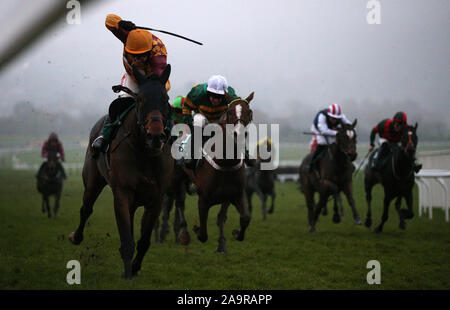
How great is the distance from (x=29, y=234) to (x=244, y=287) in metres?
5.93

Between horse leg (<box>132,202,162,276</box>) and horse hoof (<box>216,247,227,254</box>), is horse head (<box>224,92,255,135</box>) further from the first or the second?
horse hoof (<box>216,247,227,254</box>)

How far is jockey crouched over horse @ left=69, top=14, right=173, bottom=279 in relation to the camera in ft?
15.2

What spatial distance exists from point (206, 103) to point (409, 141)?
4807 millimetres

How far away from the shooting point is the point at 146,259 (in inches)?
278

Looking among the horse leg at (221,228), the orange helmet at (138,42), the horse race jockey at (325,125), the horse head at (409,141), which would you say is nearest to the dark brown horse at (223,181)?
the horse leg at (221,228)

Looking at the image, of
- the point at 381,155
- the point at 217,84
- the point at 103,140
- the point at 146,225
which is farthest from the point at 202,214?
the point at 381,155

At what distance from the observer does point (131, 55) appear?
5133mm

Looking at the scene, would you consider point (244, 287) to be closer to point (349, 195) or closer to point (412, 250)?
point (412, 250)

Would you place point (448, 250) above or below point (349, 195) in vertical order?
below

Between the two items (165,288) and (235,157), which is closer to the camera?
(165,288)

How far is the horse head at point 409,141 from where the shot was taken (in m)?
9.67

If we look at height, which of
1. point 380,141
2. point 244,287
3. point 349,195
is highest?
point 380,141
